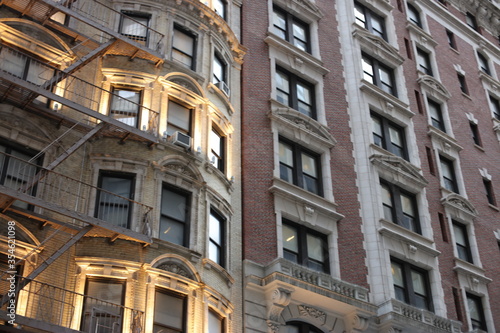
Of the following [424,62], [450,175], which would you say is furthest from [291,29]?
[450,175]

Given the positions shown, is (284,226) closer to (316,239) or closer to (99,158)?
(316,239)

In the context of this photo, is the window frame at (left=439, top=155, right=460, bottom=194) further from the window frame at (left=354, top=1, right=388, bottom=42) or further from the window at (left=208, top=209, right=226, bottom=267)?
the window at (left=208, top=209, right=226, bottom=267)

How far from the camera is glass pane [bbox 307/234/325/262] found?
26.0m

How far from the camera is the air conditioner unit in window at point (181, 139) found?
2251cm

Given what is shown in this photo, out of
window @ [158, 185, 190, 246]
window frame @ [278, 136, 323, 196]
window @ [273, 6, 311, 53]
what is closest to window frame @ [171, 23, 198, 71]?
window frame @ [278, 136, 323, 196]

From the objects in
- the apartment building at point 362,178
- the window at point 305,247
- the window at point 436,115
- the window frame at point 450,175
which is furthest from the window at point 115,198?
the window at point 436,115

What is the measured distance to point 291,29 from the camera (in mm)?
32250

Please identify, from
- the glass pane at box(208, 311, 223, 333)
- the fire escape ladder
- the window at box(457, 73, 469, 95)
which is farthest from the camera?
the window at box(457, 73, 469, 95)

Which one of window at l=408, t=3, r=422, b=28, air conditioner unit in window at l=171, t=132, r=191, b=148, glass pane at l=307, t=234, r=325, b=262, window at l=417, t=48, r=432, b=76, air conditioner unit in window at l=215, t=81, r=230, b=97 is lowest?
glass pane at l=307, t=234, r=325, b=262

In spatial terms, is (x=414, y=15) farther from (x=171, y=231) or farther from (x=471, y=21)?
(x=171, y=231)

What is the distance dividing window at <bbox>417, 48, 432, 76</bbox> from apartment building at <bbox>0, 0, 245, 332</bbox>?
52.9 feet

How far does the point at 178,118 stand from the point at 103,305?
25.0ft

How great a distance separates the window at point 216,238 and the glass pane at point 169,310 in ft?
8.05

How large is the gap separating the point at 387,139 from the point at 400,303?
351 inches
